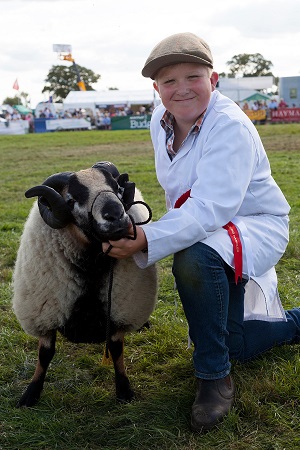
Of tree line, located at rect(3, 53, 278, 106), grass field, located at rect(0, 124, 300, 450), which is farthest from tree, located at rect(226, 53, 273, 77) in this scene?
grass field, located at rect(0, 124, 300, 450)

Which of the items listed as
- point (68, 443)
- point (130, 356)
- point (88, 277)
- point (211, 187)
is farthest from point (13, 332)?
point (211, 187)

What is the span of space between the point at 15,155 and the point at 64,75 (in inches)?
2540

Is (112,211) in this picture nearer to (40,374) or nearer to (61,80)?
(40,374)

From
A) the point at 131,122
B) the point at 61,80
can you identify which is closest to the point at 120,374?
the point at 131,122

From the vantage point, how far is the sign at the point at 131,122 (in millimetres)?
33500

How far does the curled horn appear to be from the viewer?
8.71ft

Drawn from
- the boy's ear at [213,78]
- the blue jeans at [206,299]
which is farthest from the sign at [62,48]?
the blue jeans at [206,299]

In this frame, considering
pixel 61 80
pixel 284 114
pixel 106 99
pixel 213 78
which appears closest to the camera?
pixel 213 78

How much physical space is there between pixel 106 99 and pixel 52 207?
39983 mm

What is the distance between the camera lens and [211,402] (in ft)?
8.44

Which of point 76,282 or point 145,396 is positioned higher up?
point 76,282

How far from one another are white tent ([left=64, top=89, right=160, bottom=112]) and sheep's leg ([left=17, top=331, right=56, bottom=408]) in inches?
1488

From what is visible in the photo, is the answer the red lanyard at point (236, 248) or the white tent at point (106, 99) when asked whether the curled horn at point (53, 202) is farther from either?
the white tent at point (106, 99)

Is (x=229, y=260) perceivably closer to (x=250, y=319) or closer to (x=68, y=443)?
(x=250, y=319)
